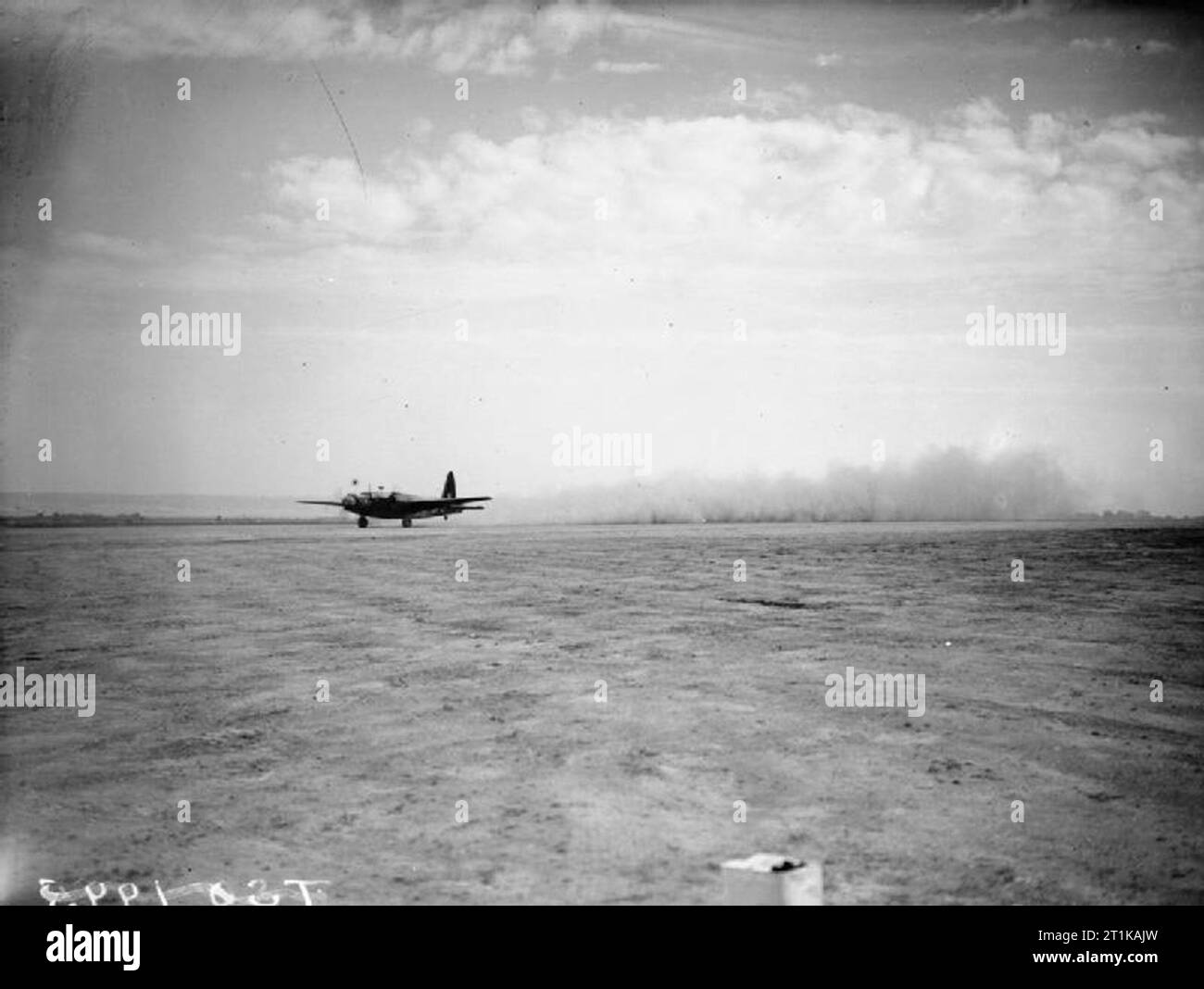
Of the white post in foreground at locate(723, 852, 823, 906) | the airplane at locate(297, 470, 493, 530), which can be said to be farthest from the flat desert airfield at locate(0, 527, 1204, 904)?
the airplane at locate(297, 470, 493, 530)

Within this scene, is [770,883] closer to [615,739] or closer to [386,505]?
[615,739]

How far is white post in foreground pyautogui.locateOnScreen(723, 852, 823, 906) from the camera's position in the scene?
18.8ft

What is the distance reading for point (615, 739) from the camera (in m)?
9.84

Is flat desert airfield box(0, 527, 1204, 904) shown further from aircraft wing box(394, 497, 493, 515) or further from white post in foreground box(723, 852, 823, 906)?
aircraft wing box(394, 497, 493, 515)

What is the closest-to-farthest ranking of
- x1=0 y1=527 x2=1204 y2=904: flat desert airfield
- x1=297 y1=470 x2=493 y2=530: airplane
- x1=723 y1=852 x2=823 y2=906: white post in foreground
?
x1=723 y1=852 x2=823 y2=906: white post in foreground < x1=0 y1=527 x2=1204 y2=904: flat desert airfield < x1=297 y1=470 x2=493 y2=530: airplane

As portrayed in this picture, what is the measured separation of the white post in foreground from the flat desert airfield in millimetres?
1135

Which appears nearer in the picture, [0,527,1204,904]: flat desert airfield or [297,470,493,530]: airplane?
[0,527,1204,904]: flat desert airfield

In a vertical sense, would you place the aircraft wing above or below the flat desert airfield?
above

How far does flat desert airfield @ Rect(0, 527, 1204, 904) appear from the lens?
24.2 feet

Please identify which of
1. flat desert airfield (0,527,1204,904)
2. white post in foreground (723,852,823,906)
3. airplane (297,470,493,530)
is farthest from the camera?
airplane (297,470,493,530)

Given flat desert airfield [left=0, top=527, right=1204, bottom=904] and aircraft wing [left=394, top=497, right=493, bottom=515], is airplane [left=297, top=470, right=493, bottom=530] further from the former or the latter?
flat desert airfield [left=0, top=527, right=1204, bottom=904]

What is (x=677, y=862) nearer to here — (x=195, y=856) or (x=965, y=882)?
(x=965, y=882)

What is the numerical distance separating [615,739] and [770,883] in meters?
4.18
